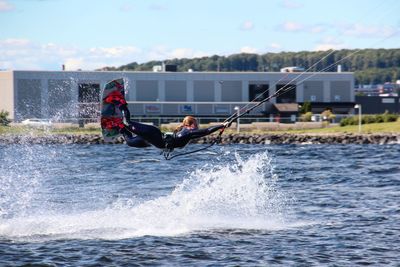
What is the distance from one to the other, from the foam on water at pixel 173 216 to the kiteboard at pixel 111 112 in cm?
215

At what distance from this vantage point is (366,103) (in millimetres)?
117812

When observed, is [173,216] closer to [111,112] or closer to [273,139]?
[111,112]

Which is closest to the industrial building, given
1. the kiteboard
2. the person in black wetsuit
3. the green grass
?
the green grass

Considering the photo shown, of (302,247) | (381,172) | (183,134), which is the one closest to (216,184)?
(183,134)

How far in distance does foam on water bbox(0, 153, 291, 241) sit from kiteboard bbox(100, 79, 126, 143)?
2.15 metres

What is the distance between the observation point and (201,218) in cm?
2189

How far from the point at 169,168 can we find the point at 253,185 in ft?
48.3

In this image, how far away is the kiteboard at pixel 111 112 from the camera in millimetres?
20891

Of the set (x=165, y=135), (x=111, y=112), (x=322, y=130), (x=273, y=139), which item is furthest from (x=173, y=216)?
(x=322, y=130)

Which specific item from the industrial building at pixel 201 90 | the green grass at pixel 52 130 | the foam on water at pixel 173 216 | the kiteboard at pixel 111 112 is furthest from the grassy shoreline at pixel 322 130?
the kiteboard at pixel 111 112

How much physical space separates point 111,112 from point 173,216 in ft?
10.0

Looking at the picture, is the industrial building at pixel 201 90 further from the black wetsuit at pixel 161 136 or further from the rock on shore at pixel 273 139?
the black wetsuit at pixel 161 136

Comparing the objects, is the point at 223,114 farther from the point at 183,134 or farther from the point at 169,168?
the point at 183,134

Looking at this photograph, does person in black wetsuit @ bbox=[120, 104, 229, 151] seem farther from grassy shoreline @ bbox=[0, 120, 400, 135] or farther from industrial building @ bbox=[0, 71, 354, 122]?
industrial building @ bbox=[0, 71, 354, 122]
